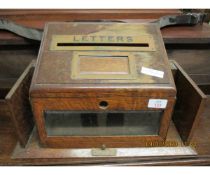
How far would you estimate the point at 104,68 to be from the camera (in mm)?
808

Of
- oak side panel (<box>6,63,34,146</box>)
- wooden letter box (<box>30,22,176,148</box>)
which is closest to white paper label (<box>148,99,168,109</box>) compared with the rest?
wooden letter box (<box>30,22,176,148</box>)

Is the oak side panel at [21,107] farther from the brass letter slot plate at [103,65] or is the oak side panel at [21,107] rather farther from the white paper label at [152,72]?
the white paper label at [152,72]

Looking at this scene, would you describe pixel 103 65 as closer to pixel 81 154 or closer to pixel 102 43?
pixel 102 43

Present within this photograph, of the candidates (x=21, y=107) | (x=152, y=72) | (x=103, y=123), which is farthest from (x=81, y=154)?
(x=152, y=72)

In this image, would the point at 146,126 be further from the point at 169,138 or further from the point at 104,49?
the point at 104,49

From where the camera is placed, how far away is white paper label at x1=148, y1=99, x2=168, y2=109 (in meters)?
0.77

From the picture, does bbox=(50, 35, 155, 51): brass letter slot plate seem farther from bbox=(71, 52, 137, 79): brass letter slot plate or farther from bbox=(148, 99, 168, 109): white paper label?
bbox=(148, 99, 168, 109): white paper label

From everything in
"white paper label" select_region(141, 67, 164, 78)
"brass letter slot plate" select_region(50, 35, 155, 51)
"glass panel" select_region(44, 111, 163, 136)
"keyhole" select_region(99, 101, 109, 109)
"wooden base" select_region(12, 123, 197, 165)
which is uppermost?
"brass letter slot plate" select_region(50, 35, 155, 51)

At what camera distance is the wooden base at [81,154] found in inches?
34.2

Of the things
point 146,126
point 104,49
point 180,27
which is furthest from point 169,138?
point 180,27

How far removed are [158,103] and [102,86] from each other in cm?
19

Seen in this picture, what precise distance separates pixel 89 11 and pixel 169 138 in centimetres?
81

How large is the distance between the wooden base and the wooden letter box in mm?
26

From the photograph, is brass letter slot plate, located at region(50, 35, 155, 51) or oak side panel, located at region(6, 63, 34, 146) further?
brass letter slot plate, located at region(50, 35, 155, 51)
